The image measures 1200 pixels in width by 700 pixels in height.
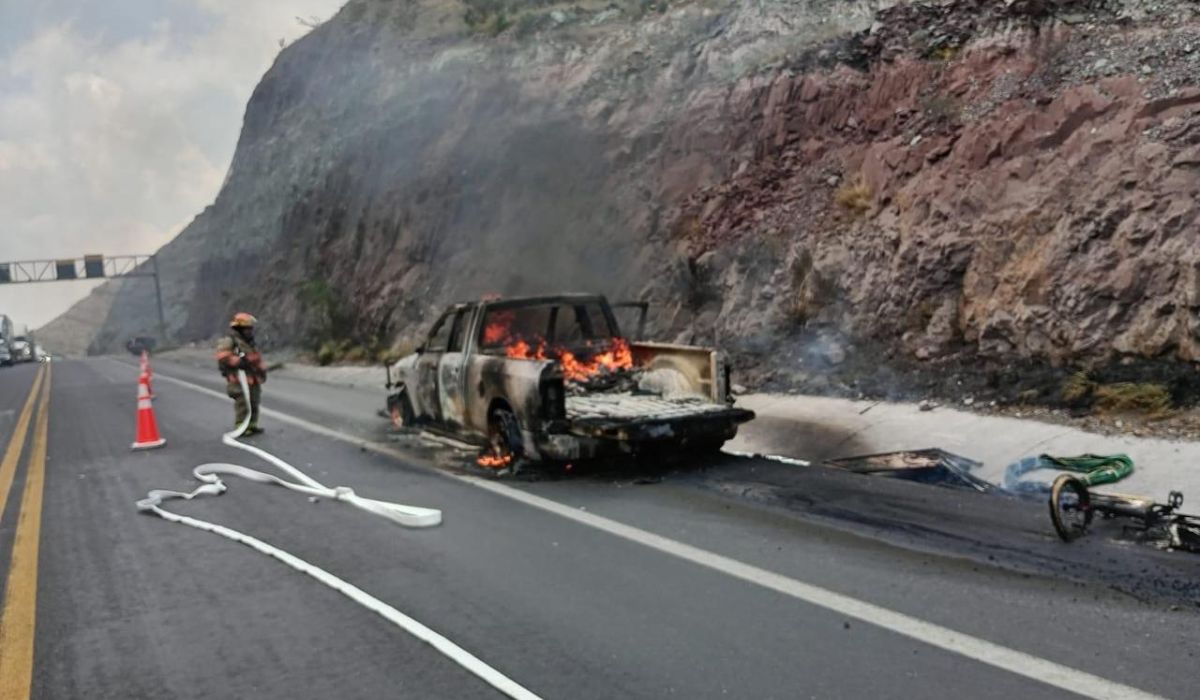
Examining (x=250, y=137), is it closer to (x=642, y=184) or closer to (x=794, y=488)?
(x=642, y=184)

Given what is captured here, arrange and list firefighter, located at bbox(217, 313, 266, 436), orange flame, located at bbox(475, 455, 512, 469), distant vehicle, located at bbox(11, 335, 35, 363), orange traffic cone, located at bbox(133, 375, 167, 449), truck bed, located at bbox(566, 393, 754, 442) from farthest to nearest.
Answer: distant vehicle, located at bbox(11, 335, 35, 363), firefighter, located at bbox(217, 313, 266, 436), orange traffic cone, located at bbox(133, 375, 167, 449), orange flame, located at bbox(475, 455, 512, 469), truck bed, located at bbox(566, 393, 754, 442)

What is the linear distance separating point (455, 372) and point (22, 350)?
62173 mm

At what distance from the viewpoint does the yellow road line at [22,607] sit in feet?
14.7

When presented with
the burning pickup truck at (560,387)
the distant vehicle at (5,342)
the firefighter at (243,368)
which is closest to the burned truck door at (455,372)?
the burning pickup truck at (560,387)

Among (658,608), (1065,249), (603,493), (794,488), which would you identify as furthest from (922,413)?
(658,608)

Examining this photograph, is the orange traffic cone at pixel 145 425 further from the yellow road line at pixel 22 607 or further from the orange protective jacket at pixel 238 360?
the yellow road line at pixel 22 607

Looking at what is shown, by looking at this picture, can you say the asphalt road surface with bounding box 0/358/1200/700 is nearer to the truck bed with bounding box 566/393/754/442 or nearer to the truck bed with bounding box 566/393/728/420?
the truck bed with bounding box 566/393/754/442

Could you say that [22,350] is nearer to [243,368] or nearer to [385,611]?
[243,368]

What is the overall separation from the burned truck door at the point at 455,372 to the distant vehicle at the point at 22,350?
57.8 m

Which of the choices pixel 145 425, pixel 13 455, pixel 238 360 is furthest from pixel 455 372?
pixel 13 455

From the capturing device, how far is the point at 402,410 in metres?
11.8

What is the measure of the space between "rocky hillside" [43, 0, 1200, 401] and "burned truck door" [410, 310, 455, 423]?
4.66 meters

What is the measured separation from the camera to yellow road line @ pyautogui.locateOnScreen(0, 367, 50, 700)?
4.49m

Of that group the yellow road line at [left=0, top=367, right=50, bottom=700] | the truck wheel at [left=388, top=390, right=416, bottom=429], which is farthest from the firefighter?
the yellow road line at [left=0, top=367, right=50, bottom=700]
